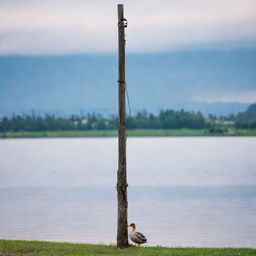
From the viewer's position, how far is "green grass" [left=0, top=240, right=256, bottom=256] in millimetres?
21702

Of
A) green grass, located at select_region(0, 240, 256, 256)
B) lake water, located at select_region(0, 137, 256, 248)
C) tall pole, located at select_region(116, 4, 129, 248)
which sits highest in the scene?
tall pole, located at select_region(116, 4, 129, 248)

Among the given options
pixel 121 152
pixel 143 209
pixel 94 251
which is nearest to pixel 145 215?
pixel 143 209

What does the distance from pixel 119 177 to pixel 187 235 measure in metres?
8.51

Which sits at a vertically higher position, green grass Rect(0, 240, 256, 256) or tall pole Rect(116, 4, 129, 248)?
tall pole Rect(116, 4, 129, 248)

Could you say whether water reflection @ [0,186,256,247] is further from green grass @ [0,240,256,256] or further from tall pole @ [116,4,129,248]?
tall pole @ [116,4,129,248]

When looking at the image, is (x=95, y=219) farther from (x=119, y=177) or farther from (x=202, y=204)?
(x=119, y=177)

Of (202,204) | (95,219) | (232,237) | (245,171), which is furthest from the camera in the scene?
(245,171)

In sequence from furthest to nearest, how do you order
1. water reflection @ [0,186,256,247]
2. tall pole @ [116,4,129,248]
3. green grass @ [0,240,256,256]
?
water reflection @ [0,186,256,247] < tall pole @ [116,4,129,248] < green grass @ [0,240,256,256]

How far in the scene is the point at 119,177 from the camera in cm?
2217

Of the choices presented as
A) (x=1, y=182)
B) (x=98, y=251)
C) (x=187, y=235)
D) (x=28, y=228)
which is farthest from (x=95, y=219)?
(x=1, y=182)

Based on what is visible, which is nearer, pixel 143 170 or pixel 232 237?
pixel 232 237

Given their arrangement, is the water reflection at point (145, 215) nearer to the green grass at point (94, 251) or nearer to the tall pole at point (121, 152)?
the green grass at point (94, 251)

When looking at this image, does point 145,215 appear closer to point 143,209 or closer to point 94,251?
point 143,209

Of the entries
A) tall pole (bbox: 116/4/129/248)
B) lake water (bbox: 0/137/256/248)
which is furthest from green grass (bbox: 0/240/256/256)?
lake water (bbox: 0/137/256/248)
